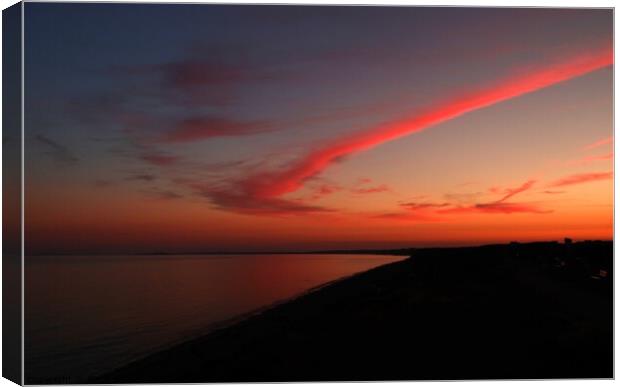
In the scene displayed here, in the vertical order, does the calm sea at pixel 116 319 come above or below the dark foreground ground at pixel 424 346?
below

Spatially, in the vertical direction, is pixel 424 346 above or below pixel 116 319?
above

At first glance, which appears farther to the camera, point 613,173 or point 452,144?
point 452,144

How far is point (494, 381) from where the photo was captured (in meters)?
8.37

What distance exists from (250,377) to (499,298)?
595 cm

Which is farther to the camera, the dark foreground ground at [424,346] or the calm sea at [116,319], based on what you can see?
the calm sea at [116,319]

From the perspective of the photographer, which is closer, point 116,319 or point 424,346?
point 424,346

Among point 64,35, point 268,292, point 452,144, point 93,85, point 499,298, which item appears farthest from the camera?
point 268,292

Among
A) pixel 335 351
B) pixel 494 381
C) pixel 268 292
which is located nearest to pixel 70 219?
pixel 335 351

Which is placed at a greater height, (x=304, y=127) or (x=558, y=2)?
(x=558, y=2)

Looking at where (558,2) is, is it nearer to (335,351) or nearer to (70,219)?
(335,351)

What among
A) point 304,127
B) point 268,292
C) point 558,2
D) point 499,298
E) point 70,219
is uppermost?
point 558,2

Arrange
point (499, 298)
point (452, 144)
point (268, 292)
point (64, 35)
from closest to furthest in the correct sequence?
point (64, 35)
point (452, 144)
point (499, 298)
point (268, 292)

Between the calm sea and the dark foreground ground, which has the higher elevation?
the dark foreground ground

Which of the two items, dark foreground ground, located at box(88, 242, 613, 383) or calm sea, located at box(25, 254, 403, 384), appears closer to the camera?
dark foreground ground, located at box(88, 242, 613, 383)
